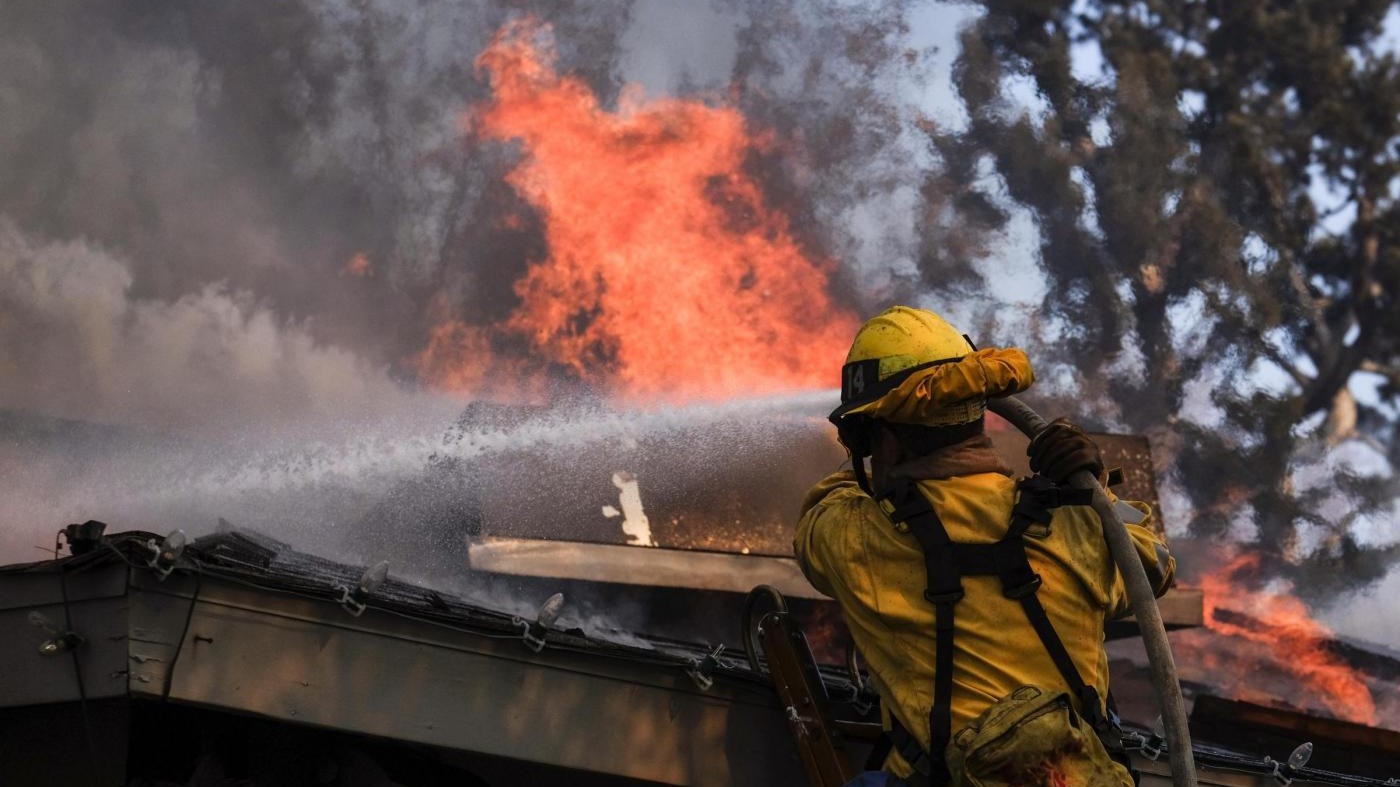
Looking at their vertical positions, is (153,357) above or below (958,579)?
above

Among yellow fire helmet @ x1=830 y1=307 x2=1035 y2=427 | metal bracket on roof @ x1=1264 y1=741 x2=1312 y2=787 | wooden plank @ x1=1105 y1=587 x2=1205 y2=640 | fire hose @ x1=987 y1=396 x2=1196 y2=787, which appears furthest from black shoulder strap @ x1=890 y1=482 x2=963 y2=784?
wooden plank @ x1=1105 y1=587 x2=1205 y2=640

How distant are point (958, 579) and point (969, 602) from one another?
72 mm

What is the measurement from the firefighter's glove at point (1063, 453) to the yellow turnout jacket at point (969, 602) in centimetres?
10

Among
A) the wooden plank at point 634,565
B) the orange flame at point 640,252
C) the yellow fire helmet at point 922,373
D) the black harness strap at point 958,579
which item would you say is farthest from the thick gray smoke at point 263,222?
the black harness strap at point 958,579

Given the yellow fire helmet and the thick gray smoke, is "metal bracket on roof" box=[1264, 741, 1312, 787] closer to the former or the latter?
the yellow fire helmet

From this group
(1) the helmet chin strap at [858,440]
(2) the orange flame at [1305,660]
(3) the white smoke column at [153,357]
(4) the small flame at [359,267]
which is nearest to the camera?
(1) the helmet chin strap at [858,440]

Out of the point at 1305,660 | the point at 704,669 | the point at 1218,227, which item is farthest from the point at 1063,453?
the point at 1218,227

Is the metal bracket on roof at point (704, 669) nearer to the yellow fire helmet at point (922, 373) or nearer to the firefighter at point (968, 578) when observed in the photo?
the firefighter at point (968, 578)

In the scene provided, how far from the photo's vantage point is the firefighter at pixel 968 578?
10.1 ft

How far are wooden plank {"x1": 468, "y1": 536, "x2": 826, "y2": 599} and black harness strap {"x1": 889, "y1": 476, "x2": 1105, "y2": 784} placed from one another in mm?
3975

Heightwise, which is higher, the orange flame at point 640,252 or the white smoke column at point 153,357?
the orange flame at point 640,252

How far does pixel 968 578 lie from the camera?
3141 millimetres

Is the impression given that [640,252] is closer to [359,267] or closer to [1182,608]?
[359,267]

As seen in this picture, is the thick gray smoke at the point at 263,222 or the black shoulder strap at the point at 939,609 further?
the thick gray smoke at the point at 263,222
